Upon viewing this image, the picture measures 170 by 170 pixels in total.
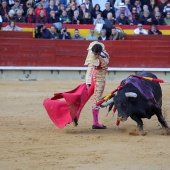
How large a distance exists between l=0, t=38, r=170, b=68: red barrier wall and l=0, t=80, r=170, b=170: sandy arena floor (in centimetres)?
459

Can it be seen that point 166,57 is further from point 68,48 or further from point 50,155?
point 50,155

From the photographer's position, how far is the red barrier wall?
16.0 meters

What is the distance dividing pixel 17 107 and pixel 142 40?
18.0ft

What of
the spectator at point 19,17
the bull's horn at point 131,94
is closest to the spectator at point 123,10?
the spectator at point 19,17

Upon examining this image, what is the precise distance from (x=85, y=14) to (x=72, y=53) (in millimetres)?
892

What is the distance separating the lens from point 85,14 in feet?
52.5

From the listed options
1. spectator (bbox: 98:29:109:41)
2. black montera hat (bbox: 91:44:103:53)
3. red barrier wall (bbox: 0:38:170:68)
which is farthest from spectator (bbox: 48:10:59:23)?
black montera hat (bbox: 91:44:103:53)

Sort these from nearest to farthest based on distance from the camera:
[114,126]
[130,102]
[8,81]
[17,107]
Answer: [130,102]
[114,126]
[17,107]
[8,81]

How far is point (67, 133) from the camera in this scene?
888 cm

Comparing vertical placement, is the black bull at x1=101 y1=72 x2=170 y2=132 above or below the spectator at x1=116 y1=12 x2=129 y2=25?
above

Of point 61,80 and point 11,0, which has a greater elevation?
point 11,0

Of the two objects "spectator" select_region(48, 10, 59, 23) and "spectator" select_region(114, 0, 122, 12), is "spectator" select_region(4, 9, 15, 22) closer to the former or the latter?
"spectator" select_region(48, 10, 59, 23)

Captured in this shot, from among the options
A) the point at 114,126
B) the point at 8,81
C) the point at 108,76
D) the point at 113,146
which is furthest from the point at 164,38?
the point at 113,146

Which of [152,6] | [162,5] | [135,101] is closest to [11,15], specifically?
[152,6]
